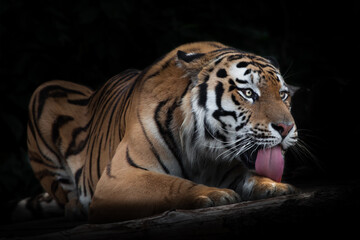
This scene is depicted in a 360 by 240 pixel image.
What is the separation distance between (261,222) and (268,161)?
24.5 inches

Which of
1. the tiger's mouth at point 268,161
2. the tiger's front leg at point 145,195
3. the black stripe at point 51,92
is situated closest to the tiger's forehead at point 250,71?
the tiger's mouth at point 268,161

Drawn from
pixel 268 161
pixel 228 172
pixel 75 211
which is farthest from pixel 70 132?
pixel 268 161

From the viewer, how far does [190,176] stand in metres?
2.30

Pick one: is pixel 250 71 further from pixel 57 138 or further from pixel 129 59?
pixel 129 59

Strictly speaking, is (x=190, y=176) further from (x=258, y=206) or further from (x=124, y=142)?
(x=258, y=206)

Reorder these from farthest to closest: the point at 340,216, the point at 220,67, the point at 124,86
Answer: the point at 124,86, the point at 220,67, the point at 340,216

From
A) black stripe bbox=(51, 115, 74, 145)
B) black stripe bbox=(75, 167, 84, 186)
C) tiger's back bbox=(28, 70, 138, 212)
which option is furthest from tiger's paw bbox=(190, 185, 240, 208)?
black stripe bbox=(51, 115, 74, 145)

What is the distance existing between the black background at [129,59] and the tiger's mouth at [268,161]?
750 millimetres

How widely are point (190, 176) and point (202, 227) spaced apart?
31.2 inches

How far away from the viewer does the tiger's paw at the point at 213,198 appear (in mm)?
1757

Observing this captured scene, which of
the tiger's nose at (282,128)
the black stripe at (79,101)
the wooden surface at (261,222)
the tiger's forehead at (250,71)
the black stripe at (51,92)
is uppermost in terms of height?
the tiger's forehead at (250,71)

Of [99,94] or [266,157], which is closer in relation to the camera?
[266,157]

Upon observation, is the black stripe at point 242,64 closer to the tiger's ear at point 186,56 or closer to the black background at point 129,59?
the tiger's ear at point 186,56

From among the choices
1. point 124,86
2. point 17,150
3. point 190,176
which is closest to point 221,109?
point 190,176
